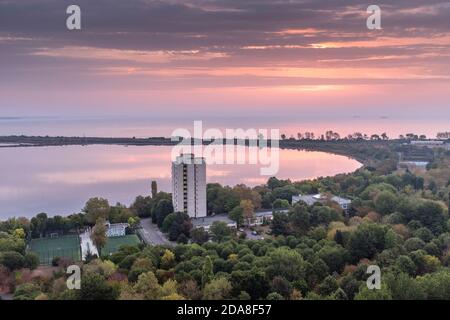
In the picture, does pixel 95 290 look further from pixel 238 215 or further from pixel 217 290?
pixel 238 215

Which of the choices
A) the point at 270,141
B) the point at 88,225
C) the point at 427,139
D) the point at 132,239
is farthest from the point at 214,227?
the point at 427,139

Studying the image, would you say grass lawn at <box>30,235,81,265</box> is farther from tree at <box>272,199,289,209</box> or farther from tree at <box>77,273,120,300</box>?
tree at <box>272,199,289,209</box>

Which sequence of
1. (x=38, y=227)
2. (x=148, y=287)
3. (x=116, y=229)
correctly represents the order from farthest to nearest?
(x=116, y=229) < (x=38, y=227) < (x=148, y=287)

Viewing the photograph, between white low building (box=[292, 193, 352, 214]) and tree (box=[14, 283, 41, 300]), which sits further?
white low building (box=[292, 193, 352, 214])

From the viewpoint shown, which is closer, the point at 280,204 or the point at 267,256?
the point at 267,256

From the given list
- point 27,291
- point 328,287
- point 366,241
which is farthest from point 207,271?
point 366,241

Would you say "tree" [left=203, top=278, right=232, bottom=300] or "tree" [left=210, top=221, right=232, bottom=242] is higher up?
"tree" [left=203, top=278, right=232, bottom=300]

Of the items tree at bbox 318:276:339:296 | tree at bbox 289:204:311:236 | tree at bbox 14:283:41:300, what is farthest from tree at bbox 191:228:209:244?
tree at bbox 318:276:339:296

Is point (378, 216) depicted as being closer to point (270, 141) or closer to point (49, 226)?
point (49, 226)
